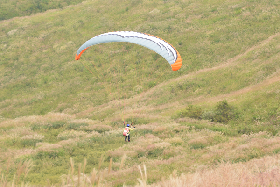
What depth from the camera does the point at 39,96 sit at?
31172 mm

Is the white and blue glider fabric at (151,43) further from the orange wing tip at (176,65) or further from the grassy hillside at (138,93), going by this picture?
the grassy hillside at (138,93)

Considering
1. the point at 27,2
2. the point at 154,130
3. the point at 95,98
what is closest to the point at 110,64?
the point at 95,98

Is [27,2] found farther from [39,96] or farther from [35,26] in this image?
[39,96]

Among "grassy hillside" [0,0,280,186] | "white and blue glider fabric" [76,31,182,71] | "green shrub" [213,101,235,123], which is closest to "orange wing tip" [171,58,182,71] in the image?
"white and blue glider fabric" [76,31,182,71]

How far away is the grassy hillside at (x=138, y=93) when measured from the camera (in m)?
10.3

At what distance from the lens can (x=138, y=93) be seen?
28.3m

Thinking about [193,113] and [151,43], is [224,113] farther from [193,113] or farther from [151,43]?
[151,43]

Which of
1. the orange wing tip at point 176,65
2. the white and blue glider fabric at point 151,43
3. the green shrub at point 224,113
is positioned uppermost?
the white and blue glider fabric at point 151,43

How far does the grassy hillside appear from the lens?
1027cm

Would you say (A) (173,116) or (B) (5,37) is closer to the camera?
(A) (173,116)

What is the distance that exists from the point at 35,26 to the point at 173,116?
133 feet

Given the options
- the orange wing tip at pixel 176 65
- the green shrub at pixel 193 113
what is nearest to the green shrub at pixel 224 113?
the green shrub at pixel 193 113

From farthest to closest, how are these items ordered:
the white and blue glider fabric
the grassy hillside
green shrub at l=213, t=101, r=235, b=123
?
green shrub at l=213, t=101, r=235, b=123 → the white and blue glider fabric → the grassy hillside

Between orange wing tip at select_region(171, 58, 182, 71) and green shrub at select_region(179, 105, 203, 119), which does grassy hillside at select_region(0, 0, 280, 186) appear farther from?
orange wing tip at select_region(171, 58, 182, 71)
